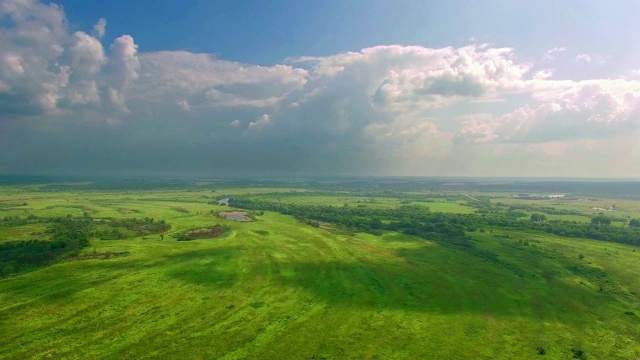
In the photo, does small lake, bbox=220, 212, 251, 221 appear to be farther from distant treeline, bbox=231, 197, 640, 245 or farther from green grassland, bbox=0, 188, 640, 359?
green grassland, bbox=0, 188, 640, 359

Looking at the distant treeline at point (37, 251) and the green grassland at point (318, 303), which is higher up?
the distant treeline at point (37, 251)

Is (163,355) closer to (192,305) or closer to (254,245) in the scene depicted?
(192,305)

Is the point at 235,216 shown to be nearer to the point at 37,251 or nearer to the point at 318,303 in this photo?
the point at 37,251

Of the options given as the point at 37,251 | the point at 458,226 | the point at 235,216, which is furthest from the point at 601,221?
the point at 37,251

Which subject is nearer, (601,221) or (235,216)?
(601,221)

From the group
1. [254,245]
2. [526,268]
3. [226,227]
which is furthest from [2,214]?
[526,268]

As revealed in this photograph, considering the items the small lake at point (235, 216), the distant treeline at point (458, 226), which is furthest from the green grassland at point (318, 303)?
the small lake at point (235, 216)

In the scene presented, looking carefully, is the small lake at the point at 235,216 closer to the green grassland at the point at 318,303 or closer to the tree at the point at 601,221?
the green grassland at the point at 318,303

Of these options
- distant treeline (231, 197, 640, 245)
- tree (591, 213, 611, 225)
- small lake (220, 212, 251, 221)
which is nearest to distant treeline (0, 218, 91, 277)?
small lake (220, 212, 251, 221)

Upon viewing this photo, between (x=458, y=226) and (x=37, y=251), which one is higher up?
(x=37, y=251)
